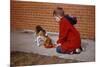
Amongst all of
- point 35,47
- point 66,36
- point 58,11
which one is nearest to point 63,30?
point 66,36

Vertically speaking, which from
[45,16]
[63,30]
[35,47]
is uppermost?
[45,16]

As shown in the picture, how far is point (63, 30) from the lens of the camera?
1.51m

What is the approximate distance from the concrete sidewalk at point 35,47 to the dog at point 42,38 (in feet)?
0.10

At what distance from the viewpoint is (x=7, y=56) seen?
137 cm

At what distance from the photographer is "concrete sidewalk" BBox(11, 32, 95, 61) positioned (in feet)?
4.60

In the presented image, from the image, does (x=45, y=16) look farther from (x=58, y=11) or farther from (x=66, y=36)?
(x=66, y=36)

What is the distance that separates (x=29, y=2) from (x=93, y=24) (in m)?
0.60

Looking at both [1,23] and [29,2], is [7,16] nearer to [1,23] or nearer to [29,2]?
[1,23]

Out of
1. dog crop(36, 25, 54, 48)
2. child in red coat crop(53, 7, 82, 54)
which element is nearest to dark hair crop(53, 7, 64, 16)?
child in red coat crop(53, 7, 82, 54)

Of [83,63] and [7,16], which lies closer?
[7,16]

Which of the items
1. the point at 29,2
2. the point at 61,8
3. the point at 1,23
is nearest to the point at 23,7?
the point at 29,2

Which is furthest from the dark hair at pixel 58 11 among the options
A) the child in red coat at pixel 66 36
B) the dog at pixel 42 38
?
the dog at pixel 42 38

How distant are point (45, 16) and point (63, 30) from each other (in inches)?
7.7

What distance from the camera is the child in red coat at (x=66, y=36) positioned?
1.50m
